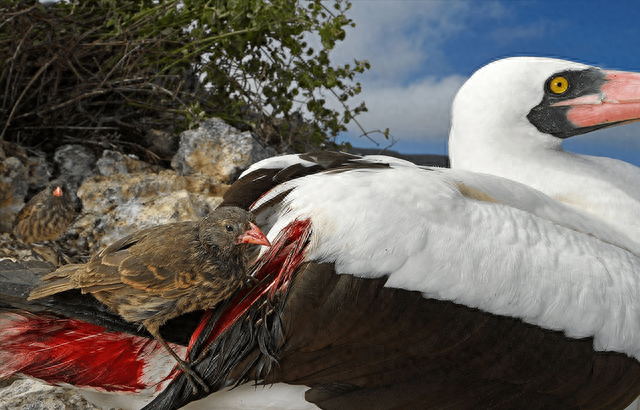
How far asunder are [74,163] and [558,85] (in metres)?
2.68

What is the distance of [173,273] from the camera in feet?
4.60

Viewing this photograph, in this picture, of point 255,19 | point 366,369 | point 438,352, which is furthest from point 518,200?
point 255,19

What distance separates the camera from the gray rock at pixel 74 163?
335 centimetres

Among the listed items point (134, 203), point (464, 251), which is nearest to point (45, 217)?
point (134, 203)

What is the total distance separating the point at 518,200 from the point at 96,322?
132 cm

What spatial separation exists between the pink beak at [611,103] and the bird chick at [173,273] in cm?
142

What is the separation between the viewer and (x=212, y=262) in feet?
4.62

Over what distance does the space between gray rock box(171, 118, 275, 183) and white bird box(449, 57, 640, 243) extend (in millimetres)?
1369

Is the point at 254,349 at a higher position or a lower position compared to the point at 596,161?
lower

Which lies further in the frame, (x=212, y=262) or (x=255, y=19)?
(x=255, y=19)

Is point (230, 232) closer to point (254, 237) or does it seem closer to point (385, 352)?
point (254, 237)

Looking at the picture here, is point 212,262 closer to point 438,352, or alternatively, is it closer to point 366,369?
point 366,369

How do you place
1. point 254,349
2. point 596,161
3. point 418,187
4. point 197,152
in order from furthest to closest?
1. point 197,152
2. point 596,161
3. point 418,187
4. point 254,349

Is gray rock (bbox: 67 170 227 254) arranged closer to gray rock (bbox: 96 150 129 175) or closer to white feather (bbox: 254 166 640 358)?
gray rock (bbox: 96 150 129 175)
